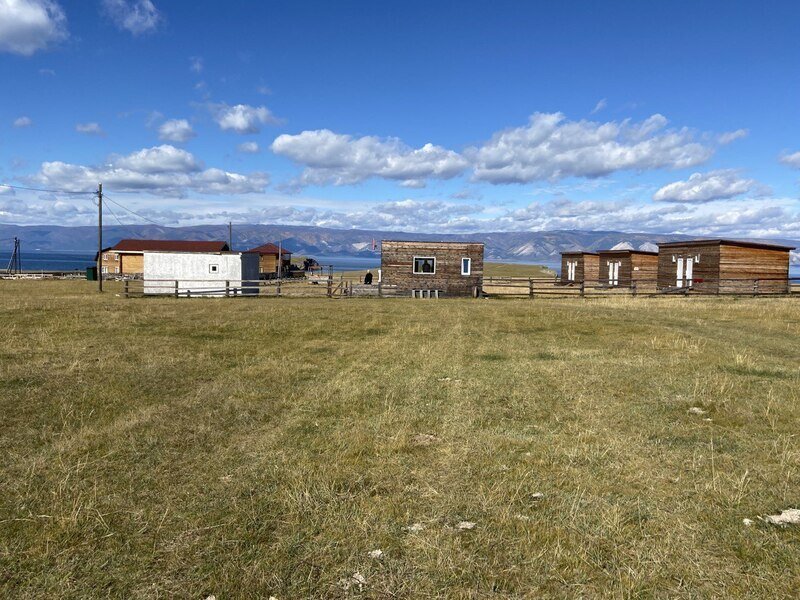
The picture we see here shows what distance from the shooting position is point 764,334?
65.1ft

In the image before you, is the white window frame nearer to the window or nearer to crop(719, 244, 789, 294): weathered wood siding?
the window

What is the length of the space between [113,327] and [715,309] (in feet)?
97.8

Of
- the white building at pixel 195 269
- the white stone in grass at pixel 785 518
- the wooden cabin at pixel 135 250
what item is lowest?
the white stone in grass at pixel 785 518

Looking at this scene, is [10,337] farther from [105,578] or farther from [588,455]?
[588,455]

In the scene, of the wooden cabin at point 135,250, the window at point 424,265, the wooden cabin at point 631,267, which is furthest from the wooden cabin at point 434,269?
the wooden cabin at point 135,250

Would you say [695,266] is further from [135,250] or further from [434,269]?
Answer: [135,250]

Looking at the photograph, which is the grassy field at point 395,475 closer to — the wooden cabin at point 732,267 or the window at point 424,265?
the window at point 424,265

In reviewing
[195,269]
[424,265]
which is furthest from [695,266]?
[195,269]

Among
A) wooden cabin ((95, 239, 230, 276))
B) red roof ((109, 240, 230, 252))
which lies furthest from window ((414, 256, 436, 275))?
red roof ((109, 240, 230, 252))

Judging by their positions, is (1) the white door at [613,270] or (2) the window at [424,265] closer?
(2) the window at [424,265]

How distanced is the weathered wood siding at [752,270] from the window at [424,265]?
72.0 ft

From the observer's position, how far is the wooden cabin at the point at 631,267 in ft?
170

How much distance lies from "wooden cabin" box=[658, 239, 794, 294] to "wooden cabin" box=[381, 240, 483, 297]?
53.4ft

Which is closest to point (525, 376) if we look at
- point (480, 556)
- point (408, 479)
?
point (408, 479)
